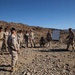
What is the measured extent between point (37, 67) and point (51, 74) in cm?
152

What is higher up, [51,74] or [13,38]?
[13,38]

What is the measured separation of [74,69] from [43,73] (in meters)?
1.59

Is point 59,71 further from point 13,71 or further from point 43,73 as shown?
point 13,71

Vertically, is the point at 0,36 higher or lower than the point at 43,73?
higher

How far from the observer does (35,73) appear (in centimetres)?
906

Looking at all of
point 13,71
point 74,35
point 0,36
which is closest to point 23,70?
point 13,71

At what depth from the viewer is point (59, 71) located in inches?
368

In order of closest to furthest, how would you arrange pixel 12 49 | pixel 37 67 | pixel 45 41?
pixel 12 49, pixel 37 67, pixel 45 41

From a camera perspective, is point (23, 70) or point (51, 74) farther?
point (23, 70)

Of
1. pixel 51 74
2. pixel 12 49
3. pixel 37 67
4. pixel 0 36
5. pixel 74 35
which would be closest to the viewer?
pixel 51 74

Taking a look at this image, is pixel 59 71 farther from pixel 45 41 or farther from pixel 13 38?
pixel 45 41

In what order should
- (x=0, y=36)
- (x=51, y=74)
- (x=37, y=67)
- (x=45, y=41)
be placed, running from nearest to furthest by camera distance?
1. (x=51, y=74)
2. (x=37, y=67)
3. (x=0, y=36)
4. (x=45, y=41)

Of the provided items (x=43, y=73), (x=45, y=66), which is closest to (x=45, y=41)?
(x=45, y=66)

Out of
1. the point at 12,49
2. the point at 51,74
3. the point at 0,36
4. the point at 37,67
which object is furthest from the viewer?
the point at 0,36
